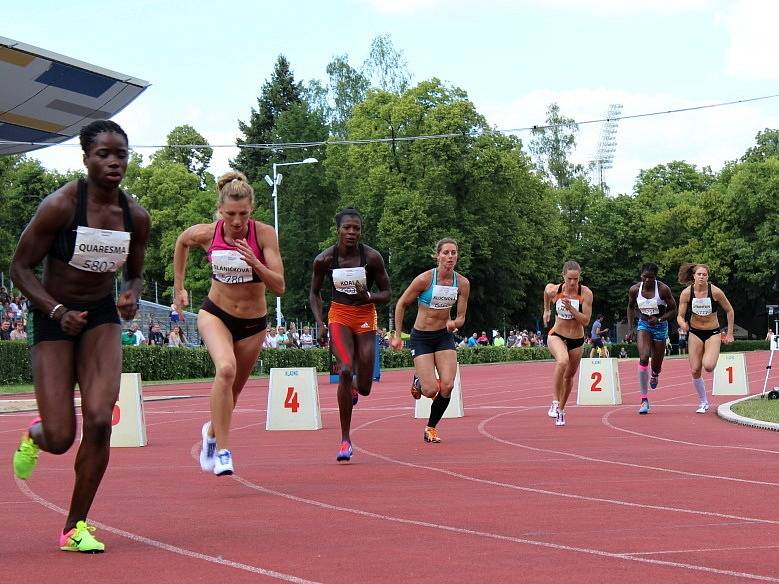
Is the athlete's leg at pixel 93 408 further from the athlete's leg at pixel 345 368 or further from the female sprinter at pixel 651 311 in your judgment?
the female sprinter at pixel 651 311

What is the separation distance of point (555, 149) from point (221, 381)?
302 ft

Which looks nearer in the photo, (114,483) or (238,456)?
(114,483)

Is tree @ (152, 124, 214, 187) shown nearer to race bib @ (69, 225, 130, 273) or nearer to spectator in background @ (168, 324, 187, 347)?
spectator in background @ (168, 324, 187, 347)

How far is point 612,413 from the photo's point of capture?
20219mm

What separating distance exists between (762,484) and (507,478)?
1.99m

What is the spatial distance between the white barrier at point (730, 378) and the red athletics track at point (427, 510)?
9.16 metres

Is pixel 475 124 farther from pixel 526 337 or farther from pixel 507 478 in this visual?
pixel 507 478

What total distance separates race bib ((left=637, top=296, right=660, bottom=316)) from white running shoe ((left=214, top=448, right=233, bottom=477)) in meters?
11.2

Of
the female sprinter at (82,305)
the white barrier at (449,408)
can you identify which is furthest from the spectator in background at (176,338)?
the female sprinter at (82,305)

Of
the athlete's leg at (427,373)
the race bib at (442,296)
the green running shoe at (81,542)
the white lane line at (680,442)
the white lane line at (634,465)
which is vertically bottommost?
the white lane line at (680,442)

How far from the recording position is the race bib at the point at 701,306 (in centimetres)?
1981

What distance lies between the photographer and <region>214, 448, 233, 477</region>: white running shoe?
976cm

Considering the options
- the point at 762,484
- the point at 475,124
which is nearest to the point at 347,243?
the point at 762,484

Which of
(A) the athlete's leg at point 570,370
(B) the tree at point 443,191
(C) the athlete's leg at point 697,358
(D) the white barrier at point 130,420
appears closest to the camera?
(D) the white barrier at point 130,420
